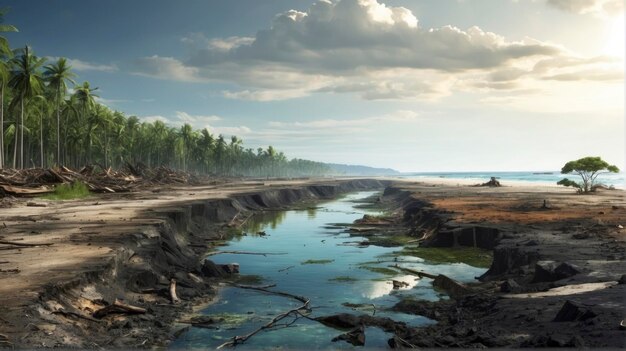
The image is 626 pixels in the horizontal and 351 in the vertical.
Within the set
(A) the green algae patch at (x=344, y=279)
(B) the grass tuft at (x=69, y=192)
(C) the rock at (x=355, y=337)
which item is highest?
(B) the grass tuft at (x=69, y=192)

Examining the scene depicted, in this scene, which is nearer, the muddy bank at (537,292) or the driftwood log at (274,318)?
the muddy bank at (537,292)

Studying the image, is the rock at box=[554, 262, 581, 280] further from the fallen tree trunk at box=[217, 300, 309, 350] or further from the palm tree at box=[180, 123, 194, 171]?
the palm tree at box=[180, 123, 194, 171]

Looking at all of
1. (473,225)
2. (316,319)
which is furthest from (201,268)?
(473,225)

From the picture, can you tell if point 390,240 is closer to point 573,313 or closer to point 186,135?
point 573,313

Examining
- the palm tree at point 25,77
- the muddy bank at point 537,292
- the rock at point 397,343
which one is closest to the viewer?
the muddy bank at point 537,292

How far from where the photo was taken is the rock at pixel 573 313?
996cm

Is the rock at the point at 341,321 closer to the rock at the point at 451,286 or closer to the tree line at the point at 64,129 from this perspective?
the rock at the point at 451,286

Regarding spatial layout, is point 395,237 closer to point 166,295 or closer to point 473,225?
point 473,225

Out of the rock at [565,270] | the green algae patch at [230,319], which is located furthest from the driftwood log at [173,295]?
the rock at [565,270]

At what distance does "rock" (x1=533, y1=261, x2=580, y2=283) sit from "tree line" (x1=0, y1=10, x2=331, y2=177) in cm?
4696

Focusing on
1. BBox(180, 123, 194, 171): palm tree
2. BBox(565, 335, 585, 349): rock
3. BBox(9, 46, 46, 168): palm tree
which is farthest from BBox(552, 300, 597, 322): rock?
BBox(180, 123, 194, 171): palm tree

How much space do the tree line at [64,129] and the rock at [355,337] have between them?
147 feet

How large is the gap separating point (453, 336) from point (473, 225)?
56.0ft

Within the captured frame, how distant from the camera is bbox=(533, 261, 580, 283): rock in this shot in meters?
14.9
